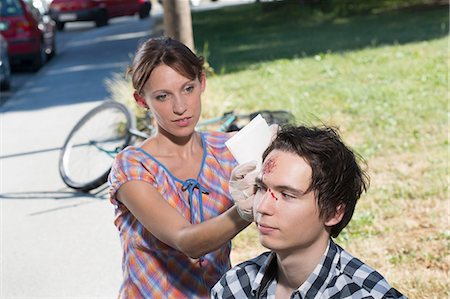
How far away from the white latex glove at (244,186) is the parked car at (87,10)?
28002mm

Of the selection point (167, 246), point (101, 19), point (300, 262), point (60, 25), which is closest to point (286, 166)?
point (300, 262)

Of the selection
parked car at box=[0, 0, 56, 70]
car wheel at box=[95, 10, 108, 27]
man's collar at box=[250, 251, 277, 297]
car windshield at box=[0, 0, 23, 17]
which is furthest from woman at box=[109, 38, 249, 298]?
car wheel at box=[95, 10, 108, 27]

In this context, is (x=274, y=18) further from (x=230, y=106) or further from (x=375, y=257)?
(x=375, y=257)

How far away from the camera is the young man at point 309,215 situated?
8.52ft

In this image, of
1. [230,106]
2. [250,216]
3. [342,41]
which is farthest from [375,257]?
[342,41]

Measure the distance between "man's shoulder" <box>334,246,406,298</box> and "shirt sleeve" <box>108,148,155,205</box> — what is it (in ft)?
3.51

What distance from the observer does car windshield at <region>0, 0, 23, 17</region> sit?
18281 mm

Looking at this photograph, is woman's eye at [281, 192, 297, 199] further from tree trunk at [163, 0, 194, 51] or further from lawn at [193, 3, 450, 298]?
tree trunk at [163, 0, 194, 51]

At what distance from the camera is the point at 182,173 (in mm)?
3674

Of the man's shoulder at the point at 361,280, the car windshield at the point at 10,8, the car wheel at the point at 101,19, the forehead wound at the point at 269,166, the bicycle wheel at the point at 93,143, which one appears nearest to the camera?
the man's shoulder at the point at 361,280

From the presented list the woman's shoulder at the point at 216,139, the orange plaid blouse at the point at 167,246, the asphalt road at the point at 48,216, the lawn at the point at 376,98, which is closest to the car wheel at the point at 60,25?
the lawn at the point at 376,98

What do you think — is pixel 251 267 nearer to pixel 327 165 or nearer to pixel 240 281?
pixel 240 281

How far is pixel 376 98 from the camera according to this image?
11102 millimetres

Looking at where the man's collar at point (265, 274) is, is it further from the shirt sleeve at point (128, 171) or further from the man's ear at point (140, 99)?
the man's ear at point (140, 99)
